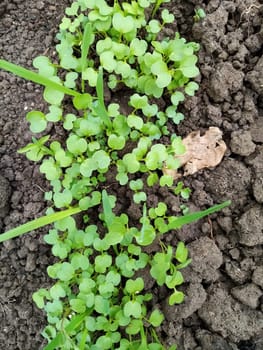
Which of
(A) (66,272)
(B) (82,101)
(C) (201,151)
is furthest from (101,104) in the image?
(A) (66,272)

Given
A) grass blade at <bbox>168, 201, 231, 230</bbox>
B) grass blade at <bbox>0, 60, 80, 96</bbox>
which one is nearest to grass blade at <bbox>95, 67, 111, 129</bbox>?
grass blade at <bbox>0, 60, 80, 96</bbox>

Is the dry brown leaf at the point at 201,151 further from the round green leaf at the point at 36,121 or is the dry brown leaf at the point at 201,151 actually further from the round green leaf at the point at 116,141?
the round green leaf at the point at 36,121

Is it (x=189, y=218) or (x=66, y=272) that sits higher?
(x=189, y=218)

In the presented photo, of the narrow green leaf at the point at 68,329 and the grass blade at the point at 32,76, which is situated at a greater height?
the grass blade at the point at 32,76

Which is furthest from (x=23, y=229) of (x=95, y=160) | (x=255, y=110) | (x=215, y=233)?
(x=255, y=110)

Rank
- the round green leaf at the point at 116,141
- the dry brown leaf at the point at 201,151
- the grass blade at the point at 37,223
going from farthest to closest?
the dry brown leaf at the point at 201,151, the round green leaf at the point at 116,141, the grass blade at the point at 37,223

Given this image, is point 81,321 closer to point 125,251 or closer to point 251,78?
point 125,251

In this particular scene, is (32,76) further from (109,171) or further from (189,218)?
(189,218)

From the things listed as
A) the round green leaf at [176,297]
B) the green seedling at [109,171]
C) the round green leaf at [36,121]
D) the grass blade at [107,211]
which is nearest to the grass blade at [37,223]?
the green seedling at [109,171]
